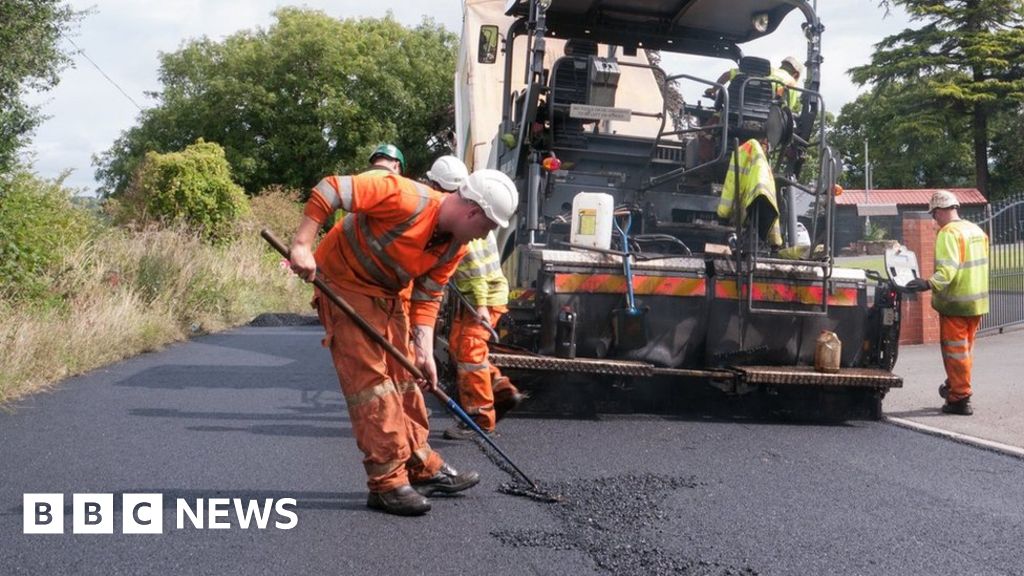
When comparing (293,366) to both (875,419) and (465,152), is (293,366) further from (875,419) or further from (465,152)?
(875,419)

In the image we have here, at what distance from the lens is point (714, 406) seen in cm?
739

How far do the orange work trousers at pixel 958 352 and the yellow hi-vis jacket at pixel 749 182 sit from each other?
156cm

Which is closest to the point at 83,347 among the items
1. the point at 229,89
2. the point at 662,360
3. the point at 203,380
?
the point at 203,380

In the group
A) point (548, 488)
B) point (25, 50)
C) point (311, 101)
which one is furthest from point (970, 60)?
point (548, 488)

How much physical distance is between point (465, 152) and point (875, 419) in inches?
227

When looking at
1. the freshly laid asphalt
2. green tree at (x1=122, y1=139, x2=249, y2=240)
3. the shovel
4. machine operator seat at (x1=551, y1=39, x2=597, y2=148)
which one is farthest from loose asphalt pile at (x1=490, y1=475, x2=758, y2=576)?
green tree at (x1=122, y1=139, x2=249, y2=240)

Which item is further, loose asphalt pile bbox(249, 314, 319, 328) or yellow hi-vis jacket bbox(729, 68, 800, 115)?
loose asphalt pile bbox(249, 314, 319, 328)

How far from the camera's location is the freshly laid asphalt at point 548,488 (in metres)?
3.75

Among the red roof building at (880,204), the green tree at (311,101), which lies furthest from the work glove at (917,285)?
the green tree at (311,101)

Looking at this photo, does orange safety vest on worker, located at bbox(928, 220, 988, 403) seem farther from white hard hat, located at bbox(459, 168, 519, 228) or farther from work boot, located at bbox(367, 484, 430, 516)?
work boot, located at bbox(367, 484, 430, 516)

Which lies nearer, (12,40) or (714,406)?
(714,406)

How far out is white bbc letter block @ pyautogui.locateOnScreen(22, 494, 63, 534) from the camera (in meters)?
3.94

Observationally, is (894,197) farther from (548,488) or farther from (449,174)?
(548,488)

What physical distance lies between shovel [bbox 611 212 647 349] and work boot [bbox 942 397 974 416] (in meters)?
2.35
